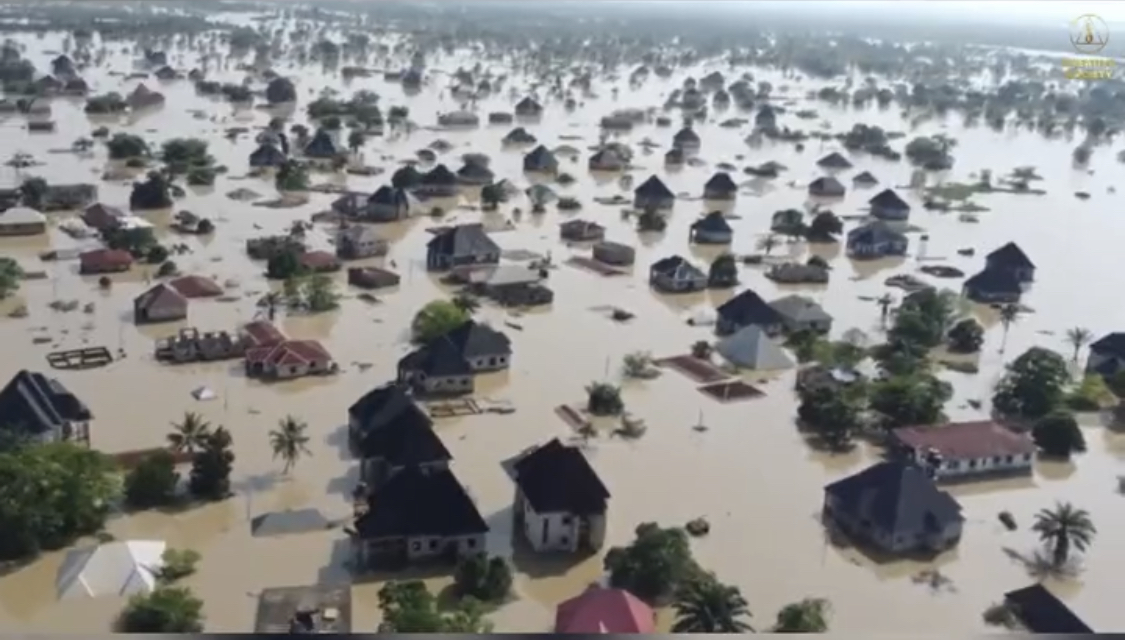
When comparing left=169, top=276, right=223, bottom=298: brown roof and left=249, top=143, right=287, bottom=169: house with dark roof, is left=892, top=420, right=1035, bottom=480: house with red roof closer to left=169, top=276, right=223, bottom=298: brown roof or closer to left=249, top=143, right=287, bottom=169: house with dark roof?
left=169, top=276, right=223, bottom=298: brown roof

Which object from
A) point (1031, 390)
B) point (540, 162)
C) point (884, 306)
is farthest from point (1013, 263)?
point (540, 162)

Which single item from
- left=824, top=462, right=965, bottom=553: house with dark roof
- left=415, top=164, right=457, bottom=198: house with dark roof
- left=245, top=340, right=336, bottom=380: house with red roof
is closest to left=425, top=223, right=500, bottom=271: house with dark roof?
left=245, top=340, right=336, bottom=380: house with red roof

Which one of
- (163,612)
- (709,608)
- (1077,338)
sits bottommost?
(163,612)

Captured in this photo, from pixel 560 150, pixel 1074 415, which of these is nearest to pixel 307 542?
pixel 1074 415

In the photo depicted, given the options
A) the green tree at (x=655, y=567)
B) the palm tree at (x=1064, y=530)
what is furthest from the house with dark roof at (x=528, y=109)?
the green tree at (x=655, y=567)

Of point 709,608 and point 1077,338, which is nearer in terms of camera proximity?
point 709,608

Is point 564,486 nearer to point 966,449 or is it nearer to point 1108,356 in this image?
point 966,449
